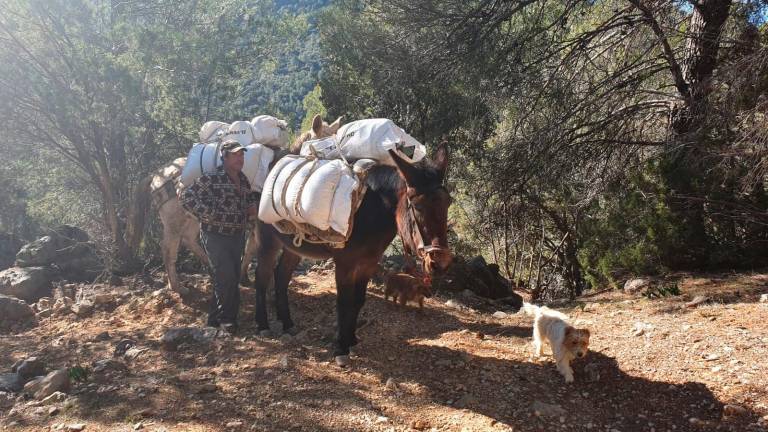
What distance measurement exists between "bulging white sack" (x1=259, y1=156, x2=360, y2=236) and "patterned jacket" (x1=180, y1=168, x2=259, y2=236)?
0.90m

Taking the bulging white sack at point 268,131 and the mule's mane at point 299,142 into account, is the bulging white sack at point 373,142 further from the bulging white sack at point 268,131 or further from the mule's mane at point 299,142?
the bulging white sack at point 268,131

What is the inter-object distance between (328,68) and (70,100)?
5.09 metres

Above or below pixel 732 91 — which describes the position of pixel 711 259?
below

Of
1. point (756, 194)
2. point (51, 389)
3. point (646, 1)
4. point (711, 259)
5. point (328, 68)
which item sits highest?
point (328, 68)

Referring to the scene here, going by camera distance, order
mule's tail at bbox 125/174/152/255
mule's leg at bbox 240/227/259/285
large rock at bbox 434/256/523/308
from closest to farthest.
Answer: mule's leg at bbox 240/227/259/285 → mule's tail at bbox 125/174/152/255 → large rock at bbox 434/256/523/308

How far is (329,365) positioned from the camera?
4.74 m

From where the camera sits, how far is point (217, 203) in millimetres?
5672

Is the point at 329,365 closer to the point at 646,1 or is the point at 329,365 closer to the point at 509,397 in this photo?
the point at 509,397

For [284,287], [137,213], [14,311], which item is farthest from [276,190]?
[137,213]

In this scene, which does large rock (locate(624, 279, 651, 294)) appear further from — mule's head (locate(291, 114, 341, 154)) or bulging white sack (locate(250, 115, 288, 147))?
bulging white sack (locate(250, 115, 288, 147))

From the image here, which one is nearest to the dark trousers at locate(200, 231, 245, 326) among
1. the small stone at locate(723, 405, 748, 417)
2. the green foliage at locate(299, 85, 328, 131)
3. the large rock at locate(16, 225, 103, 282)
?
the large rock at locate(16, 225, 103, 282)

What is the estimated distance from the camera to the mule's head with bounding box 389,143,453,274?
3.79 m

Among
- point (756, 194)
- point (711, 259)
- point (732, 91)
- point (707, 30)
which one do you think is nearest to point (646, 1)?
point (707, 30)

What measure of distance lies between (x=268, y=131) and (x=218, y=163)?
2.43ft
